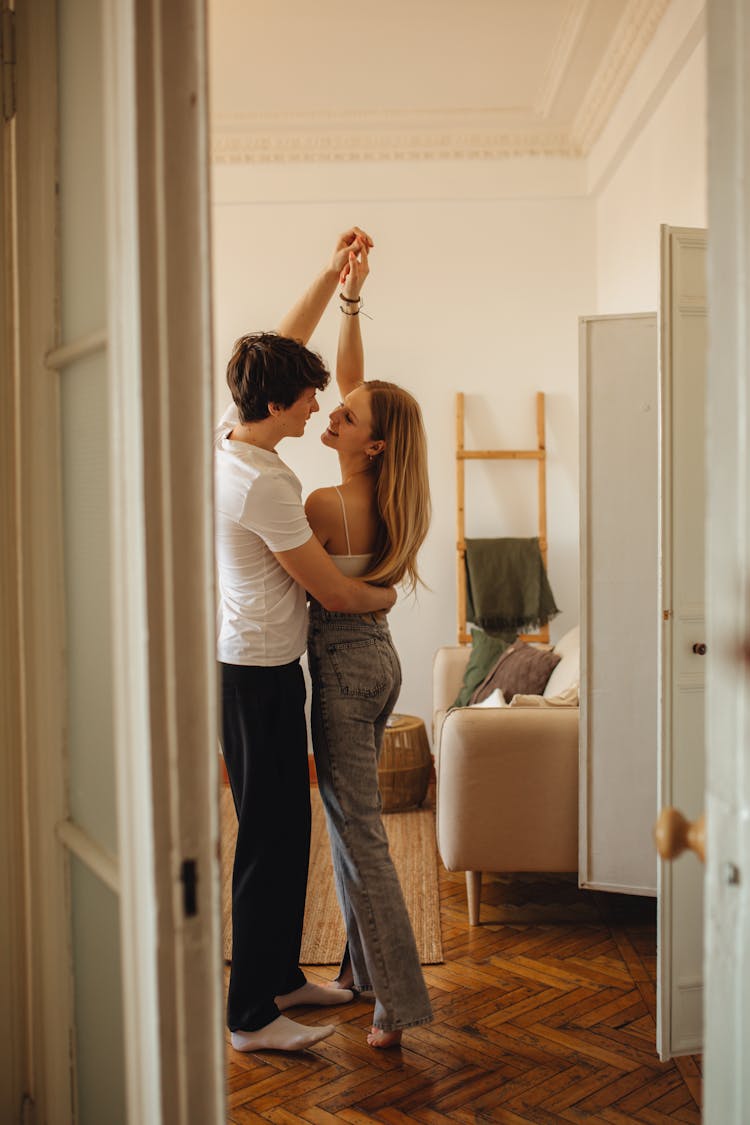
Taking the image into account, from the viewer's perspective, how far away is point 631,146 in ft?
14.4

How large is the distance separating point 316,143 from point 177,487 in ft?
15.2

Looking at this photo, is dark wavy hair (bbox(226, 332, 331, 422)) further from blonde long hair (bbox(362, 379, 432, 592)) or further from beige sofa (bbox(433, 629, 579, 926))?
beige sofa (bbox(433, 629, 579, 926))

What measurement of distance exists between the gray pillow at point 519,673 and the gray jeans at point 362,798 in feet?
5.18

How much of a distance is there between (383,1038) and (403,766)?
2195 millimetres

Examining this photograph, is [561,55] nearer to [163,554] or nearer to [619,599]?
[619,599]

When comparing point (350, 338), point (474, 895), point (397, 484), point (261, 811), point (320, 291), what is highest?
point (320, 291)

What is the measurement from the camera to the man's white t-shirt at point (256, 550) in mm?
2250

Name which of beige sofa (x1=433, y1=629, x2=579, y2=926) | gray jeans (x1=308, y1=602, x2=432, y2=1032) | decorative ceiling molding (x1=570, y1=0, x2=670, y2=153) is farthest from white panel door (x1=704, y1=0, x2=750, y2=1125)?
decorative ceiling molding (x1=570, y1=0, x2=670, y2=153)

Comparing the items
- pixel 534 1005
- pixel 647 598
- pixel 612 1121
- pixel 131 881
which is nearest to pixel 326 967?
pixel 534 1005

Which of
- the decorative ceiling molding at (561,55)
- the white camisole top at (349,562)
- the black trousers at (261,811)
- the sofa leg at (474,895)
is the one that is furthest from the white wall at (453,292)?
the black trousers at (261,811)

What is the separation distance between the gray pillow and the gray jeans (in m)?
1.58

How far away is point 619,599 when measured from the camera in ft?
9.71

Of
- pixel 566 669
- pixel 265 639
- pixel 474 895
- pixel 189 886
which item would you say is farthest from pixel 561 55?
pixel 189 886

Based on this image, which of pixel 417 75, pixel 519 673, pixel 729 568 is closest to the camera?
pixel 729 568
